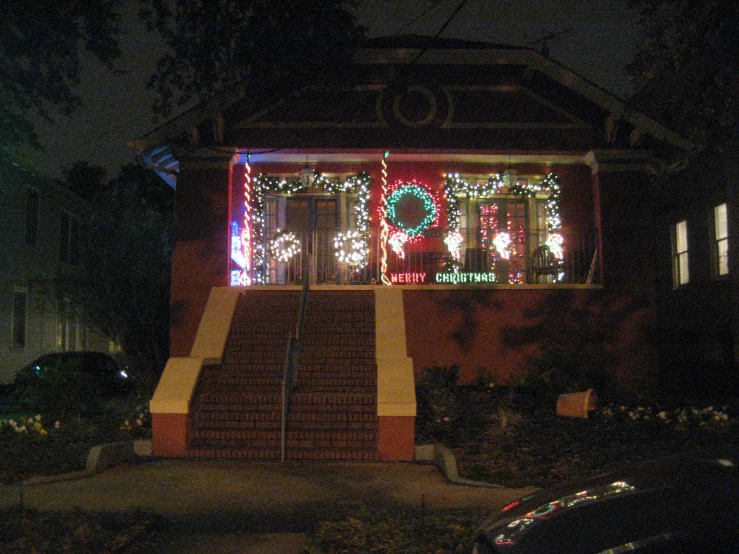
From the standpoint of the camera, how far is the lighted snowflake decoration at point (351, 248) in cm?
1545

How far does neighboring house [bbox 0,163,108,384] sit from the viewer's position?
964 inches

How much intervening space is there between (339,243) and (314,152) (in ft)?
6.04

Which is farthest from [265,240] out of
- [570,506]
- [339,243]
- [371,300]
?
[570,506]

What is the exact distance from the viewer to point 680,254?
20469mm

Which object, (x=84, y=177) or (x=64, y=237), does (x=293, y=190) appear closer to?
(x=64, y=237)

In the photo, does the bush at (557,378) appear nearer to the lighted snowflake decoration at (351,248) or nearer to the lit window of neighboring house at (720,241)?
the lighted snowflake decoration at (351,248)

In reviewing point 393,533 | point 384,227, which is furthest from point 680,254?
point 393,533

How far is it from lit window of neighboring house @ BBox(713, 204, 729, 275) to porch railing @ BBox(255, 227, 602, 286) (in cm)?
449

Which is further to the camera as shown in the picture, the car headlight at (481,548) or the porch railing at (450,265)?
the porch railing at (450,265)

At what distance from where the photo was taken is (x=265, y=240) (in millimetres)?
15969

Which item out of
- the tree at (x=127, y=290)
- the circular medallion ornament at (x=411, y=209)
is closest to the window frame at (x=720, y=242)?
the circular medallion ornament at (x=411, y=209)

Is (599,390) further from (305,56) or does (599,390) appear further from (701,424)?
(305,56)

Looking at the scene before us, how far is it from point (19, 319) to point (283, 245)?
45.4ft

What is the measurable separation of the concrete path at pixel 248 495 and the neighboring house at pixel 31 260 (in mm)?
15283
